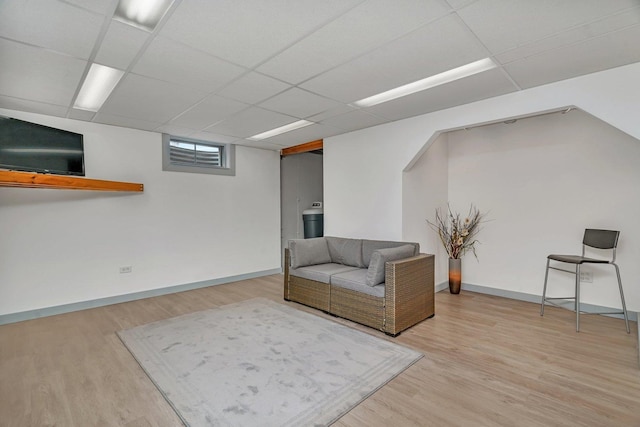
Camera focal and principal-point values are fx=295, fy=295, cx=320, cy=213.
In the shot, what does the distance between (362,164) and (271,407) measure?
11.1ft

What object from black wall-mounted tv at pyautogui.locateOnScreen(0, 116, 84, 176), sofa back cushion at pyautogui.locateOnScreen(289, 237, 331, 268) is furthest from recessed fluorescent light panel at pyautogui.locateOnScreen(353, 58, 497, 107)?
black wall-mounted tv at pyautogui.locateOnScreen(0, 116, 84, 176)

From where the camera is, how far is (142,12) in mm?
1820

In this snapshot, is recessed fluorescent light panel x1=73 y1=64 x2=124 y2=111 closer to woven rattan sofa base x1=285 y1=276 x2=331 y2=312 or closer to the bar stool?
woven rattan sofa base x1=285 y1=276 x2=331 y2=312

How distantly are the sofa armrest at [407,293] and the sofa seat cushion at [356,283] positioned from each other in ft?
0.38

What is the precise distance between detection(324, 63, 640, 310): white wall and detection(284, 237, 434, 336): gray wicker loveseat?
52cm

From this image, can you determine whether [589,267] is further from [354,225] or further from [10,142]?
[10,142]

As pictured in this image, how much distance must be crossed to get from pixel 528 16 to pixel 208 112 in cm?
317

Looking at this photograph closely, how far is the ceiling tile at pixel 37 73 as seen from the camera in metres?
2.21

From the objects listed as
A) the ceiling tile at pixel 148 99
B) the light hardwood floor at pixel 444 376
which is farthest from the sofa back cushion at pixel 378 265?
the ceiling tile at pixel 148 99

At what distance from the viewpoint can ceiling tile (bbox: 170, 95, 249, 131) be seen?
10.7ft

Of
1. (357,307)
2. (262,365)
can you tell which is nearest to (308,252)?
(357,307)

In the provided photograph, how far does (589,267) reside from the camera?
351cm

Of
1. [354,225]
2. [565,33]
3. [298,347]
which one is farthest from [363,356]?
[565,33]

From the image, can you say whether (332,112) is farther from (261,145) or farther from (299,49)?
(261,145)
